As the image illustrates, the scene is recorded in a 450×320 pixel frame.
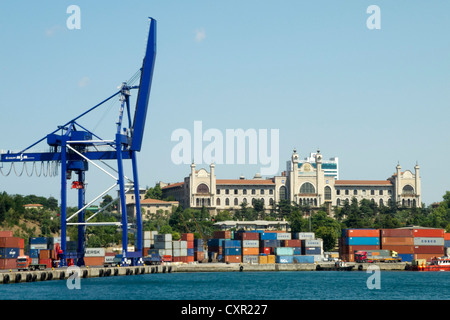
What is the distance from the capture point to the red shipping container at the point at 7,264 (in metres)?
72.6

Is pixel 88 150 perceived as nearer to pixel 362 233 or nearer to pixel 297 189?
pixel 362 233

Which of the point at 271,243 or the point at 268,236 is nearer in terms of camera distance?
→ the point at 271,243

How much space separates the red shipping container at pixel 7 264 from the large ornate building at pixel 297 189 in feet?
342

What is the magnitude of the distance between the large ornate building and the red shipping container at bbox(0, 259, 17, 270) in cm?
10439

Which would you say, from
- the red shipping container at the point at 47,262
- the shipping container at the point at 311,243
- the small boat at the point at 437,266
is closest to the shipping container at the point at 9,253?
the red shipping container at the point at 47,262

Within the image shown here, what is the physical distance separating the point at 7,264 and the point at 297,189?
114 metres

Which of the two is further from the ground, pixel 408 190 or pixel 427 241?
pixel 408 190

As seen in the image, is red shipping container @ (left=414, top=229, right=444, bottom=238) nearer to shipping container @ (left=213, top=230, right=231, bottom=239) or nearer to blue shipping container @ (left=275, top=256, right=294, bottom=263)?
blue shipping container @ (left=275, top=256, right=294, bottom=263)

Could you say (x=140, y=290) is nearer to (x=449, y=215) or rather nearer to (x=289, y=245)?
(x=289, y=245)

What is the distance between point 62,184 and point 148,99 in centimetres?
1171

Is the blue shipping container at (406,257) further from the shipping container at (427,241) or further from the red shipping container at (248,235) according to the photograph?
the red shipping container at (248,235)

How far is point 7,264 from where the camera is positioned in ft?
239

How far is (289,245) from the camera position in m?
103

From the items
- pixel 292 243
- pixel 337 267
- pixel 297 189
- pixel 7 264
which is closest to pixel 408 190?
pixel 297 189
